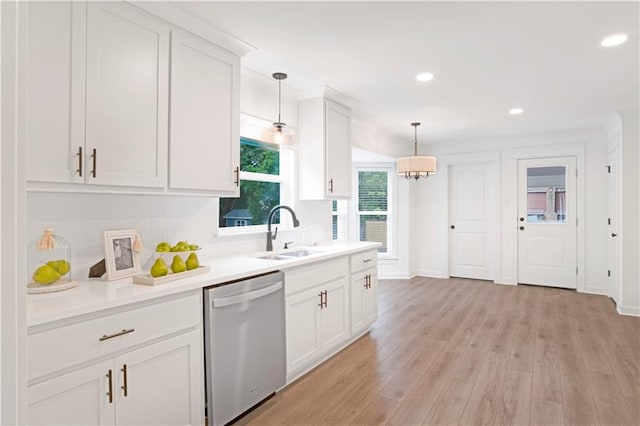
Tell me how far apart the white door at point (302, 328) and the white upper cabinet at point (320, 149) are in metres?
1.17

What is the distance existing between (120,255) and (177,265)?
1.08 feet

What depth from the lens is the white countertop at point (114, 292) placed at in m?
1.40

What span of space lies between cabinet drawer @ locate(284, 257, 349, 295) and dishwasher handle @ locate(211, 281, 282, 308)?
6.4 inches

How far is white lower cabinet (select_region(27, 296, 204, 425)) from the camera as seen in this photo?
139cm

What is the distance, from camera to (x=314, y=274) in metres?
2.86

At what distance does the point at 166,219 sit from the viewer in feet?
8.08

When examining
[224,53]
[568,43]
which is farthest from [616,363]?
[224,53]

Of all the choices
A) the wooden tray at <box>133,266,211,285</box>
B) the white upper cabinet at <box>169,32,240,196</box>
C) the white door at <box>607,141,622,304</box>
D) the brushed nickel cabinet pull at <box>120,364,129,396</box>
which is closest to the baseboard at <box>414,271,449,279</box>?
the white door at <box>607,141,622,304</box>

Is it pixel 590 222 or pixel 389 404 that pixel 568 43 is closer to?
pixel 389 404

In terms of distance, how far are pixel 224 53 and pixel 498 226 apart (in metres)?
5.43

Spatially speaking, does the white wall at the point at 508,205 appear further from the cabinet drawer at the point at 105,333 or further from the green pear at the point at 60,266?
the green pear at the point at 60,266

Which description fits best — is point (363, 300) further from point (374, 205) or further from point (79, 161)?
point (374, 205)

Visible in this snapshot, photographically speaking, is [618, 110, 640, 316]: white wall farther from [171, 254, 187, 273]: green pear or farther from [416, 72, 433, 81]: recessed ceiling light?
[171, 254, 187, 273]: green pear

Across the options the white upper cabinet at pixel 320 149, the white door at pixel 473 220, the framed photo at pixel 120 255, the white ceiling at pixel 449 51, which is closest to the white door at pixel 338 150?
the white upper cabinet at pixel 320 149
